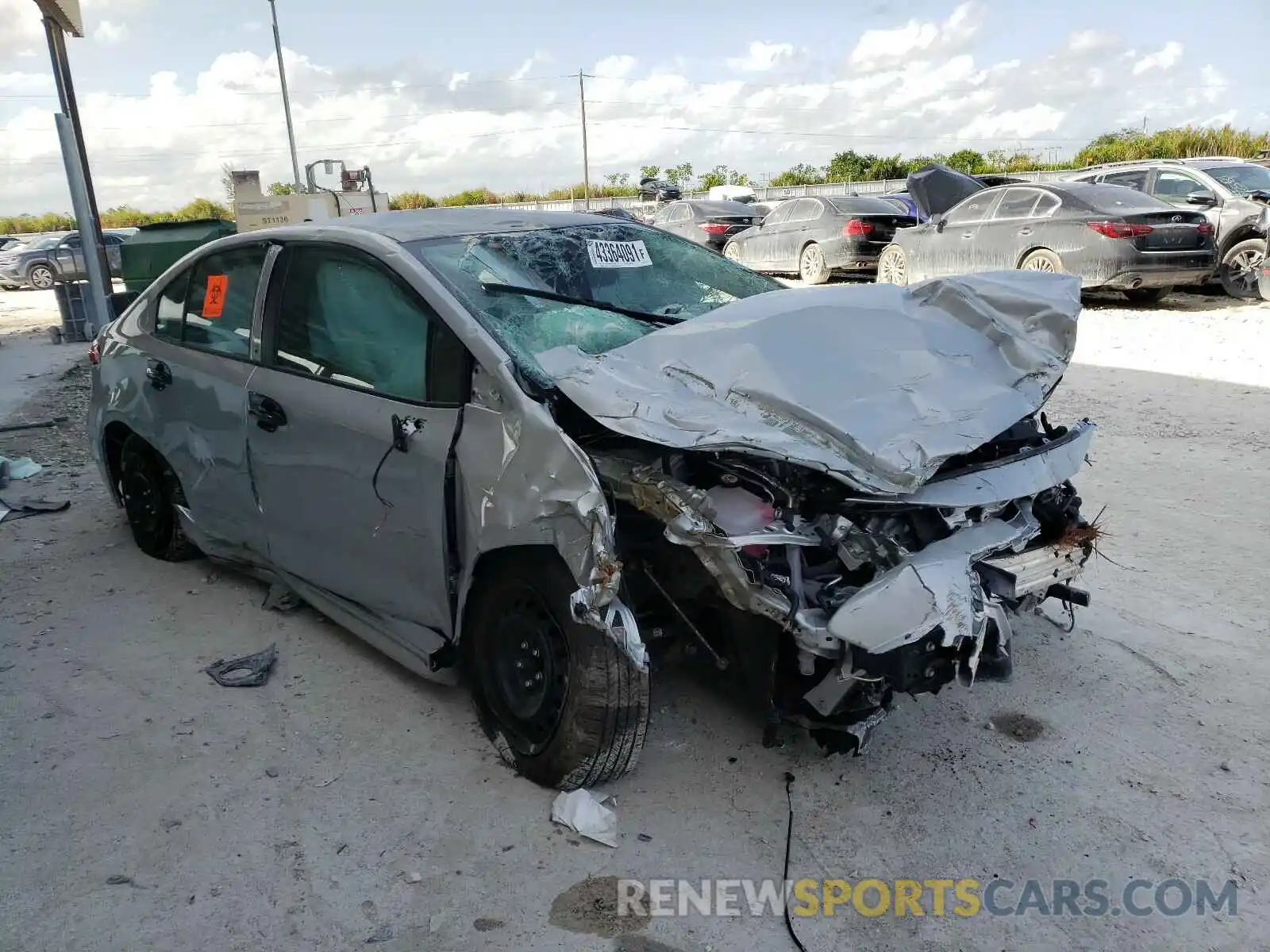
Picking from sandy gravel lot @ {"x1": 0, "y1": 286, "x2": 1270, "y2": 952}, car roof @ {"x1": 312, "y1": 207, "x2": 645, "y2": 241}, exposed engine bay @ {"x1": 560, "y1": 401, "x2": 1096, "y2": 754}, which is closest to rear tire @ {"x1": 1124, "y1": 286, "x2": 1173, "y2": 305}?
sandy gravel lot @ {"x1": 0, "y1": 286, "x2": 1270, "y2": 952}

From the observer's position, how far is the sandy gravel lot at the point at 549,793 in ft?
7.95

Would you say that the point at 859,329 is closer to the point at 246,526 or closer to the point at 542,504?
the point at 542,504

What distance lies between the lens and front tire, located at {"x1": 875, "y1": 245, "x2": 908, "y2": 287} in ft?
42.2

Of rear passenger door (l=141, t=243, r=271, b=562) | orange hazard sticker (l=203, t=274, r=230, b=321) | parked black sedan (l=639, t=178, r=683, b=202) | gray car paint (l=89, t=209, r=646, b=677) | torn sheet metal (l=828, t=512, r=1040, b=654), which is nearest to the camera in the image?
torn sheet metal (l=828, t=512, r=1040, b=654)

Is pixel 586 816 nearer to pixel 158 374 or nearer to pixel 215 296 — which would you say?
pixel 215 296

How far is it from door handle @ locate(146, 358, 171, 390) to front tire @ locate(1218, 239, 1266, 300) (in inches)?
449

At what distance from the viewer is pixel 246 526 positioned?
400cm

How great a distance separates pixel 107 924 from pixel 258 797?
570mm

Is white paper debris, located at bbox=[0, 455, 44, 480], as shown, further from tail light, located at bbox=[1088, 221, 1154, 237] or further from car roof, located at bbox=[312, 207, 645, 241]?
tail light, located at bbox=[1088, 221, 1154, 237]

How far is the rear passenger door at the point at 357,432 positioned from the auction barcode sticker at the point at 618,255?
809mm

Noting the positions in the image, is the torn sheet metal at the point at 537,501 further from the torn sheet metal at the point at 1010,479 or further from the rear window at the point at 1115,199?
the rear window at the point at 1115,199

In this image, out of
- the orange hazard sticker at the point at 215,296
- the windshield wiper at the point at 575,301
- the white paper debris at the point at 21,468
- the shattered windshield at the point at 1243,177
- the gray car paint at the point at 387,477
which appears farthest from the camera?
the shattered windshield at the point at 1243,177

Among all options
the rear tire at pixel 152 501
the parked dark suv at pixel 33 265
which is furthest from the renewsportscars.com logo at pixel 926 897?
the parked dark suv at pixel 33 265

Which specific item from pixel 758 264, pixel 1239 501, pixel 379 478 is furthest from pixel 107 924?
pixel 758 264
